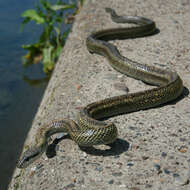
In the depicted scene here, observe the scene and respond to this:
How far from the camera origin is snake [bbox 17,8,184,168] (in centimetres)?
357

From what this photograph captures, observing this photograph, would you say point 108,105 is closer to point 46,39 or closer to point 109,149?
point 109,149

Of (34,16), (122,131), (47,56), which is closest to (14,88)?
(47,56)

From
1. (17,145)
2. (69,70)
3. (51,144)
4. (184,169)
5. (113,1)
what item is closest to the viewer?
(184,169)

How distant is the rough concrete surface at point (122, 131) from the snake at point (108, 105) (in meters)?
0.10

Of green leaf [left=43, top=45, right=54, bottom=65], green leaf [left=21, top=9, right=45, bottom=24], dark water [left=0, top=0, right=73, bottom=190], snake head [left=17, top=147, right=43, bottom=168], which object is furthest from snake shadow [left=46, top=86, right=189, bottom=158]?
green leaf [left=21, top=9, right=45, bottom=24]

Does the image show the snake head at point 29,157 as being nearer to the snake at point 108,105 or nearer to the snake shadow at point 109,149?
the snake at point 108,105

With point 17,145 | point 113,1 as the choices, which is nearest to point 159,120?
point 17,145

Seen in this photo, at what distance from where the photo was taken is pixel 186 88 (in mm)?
4848

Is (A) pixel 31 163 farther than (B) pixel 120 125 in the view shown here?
No

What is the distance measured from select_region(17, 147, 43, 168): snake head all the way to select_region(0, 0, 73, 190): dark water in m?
1.84

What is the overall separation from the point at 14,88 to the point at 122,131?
4.59 meters

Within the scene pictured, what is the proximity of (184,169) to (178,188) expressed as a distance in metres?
0.28

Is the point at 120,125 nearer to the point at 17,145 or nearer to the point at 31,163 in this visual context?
the point at 31,163

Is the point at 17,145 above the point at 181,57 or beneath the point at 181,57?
beneath
